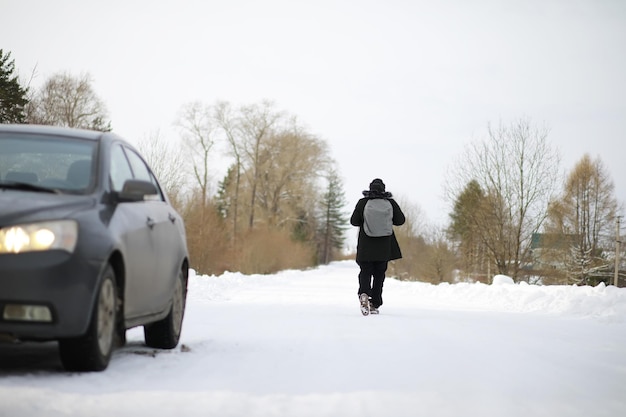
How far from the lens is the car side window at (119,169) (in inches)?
235

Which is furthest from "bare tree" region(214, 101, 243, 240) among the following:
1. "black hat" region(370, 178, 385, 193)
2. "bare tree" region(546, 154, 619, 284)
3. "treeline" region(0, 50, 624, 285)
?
"black hat" region(370, 178, 385, 193)

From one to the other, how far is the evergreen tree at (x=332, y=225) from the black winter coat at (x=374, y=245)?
107725 mm

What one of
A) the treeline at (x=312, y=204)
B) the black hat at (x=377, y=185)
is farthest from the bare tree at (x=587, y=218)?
the black hat at (x=377, y=185)

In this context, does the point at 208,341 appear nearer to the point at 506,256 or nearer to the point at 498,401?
the point at 498,401

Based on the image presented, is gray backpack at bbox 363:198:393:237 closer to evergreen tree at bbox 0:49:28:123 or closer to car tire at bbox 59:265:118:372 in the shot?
car tire at bbox 59:265:118:372

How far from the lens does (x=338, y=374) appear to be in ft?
19.1

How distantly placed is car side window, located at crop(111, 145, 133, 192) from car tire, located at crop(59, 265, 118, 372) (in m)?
0.80

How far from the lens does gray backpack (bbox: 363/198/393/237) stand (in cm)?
1303

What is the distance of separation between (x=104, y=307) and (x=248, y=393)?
1.15 metres

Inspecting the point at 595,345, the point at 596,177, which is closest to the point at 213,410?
the point at 595,345

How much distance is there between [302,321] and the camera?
1058 centimetres

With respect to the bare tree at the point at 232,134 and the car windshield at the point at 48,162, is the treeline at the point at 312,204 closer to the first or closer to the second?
the bare tree at the point at 232,134

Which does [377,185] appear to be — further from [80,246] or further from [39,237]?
[39,237]

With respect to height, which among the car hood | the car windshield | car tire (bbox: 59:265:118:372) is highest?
the car windshield
